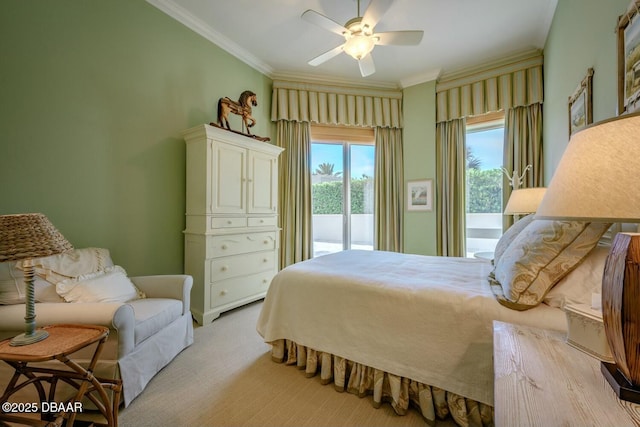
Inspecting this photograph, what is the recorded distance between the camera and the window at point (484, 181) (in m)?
3.54

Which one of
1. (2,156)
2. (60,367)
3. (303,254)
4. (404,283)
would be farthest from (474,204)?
(2,156)

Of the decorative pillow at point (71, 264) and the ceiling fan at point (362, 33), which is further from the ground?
the ceiling fan at point (362, 33)

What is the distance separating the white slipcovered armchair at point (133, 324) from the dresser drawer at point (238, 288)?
0.59 m

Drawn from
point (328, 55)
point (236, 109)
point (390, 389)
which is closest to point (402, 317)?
point (390, 389)

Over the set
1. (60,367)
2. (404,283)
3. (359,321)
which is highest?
(404,283)

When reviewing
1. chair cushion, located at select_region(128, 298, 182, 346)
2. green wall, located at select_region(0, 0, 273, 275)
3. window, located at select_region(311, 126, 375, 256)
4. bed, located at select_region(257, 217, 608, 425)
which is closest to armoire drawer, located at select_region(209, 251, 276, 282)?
green wall, located at select_region(0, 0, 273, 275)

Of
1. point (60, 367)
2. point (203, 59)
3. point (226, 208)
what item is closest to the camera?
point (60, 367)

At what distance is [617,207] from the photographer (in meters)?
Answer: 0.55

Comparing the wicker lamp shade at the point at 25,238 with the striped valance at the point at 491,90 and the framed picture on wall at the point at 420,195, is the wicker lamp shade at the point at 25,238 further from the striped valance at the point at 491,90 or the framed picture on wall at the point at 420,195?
the striped valance at the point at 491,90

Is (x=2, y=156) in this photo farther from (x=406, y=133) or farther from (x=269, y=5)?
(x=406, y=133)

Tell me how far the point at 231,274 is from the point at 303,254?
4.34 feet

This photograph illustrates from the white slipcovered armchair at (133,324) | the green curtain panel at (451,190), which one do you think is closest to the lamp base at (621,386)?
the white slipcovered armchair at (133,324)

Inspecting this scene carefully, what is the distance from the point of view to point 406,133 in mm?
4039

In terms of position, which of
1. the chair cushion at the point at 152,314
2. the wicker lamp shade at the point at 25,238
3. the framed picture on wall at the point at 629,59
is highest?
the framed picture on wall at the point at 629,59
